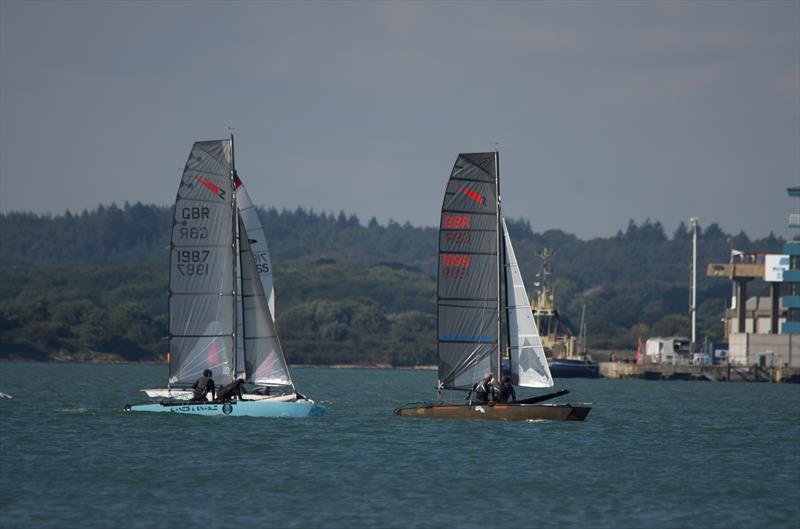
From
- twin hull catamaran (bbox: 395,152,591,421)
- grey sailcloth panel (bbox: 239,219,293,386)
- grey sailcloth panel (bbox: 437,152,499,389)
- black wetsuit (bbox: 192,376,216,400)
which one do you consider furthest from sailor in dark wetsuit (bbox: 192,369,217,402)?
grey sailcloth panel (bbox: 437,152,499,389)

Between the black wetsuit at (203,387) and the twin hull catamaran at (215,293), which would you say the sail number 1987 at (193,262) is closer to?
the twin hull catamaran at (215,293)

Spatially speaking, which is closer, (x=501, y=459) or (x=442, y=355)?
(x=501, y=459)

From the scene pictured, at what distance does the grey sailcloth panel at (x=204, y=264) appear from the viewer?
53.7 m

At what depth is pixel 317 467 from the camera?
40281mm

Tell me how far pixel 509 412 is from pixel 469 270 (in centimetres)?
547

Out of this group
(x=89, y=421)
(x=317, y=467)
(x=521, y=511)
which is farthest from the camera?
(x=89, y=421)

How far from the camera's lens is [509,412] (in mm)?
51812

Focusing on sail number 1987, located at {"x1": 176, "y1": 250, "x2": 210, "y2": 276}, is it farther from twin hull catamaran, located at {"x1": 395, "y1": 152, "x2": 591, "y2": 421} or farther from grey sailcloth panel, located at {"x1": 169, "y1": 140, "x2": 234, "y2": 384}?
twin hull catamaran, located at {"x1": 395, "y1": 152, "x2": 591, "y2": 421}

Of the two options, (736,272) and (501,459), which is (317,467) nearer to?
(501,459)

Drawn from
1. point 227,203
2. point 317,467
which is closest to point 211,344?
point 227,203

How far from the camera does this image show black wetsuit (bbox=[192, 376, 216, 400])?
172 feet

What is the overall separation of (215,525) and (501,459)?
14.2 meters

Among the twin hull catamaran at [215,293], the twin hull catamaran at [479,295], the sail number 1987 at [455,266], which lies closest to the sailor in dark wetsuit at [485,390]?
the twin hull catamaran at [479,295]

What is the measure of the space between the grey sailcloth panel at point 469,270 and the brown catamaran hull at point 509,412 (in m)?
1.55
